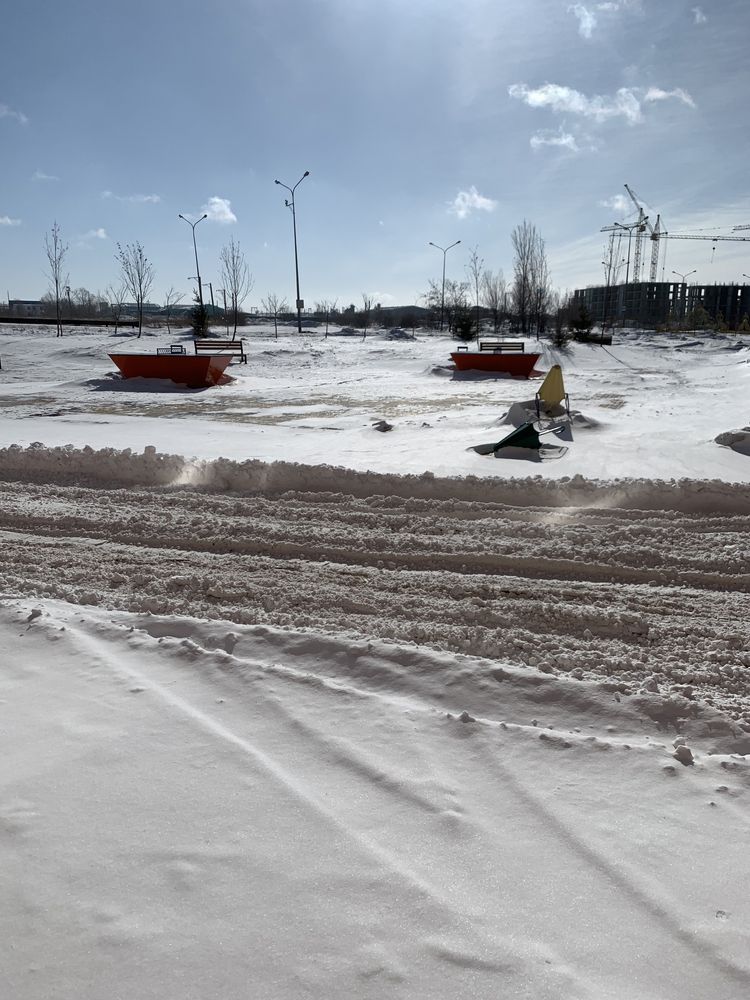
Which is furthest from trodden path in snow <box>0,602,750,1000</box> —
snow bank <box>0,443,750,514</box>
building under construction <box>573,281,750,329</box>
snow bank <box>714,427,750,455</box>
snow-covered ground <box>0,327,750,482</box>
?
building under construction <box>573,281,750,329</box>

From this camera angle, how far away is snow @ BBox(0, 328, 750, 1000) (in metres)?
1.80

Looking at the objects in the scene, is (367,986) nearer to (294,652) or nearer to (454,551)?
(294,652)

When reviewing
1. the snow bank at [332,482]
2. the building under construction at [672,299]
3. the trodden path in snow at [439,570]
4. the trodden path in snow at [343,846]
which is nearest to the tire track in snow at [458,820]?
the trodden path in snow at [343,846]

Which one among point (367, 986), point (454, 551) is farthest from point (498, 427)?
point (367, 986)

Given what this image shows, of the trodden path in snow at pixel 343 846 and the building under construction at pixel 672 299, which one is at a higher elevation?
the building under construction at pixel 672 299

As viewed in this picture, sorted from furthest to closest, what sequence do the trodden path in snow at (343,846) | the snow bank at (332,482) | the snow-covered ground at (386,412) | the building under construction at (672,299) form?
the building under construction at (672,299) < the snow-covered ground at (386,412) < the snow bank at (332,482) < the trodden path in snow at (343,846)

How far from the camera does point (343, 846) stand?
2125 mm

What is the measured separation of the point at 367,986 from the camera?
169 centimetres

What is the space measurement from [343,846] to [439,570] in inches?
98.8

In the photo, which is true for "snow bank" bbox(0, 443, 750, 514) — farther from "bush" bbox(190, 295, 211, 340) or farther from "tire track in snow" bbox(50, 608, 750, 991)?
"bush" bbox(190, 295, 211, 340)

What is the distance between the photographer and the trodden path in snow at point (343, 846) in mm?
1737

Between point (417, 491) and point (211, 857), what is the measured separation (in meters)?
4.32

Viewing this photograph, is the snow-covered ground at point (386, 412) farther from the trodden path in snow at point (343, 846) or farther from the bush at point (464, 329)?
the bush at point (464, 329)

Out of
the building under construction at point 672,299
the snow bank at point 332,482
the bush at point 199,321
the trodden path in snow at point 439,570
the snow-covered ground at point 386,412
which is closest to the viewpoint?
the trodden path in snow at point 439,570
